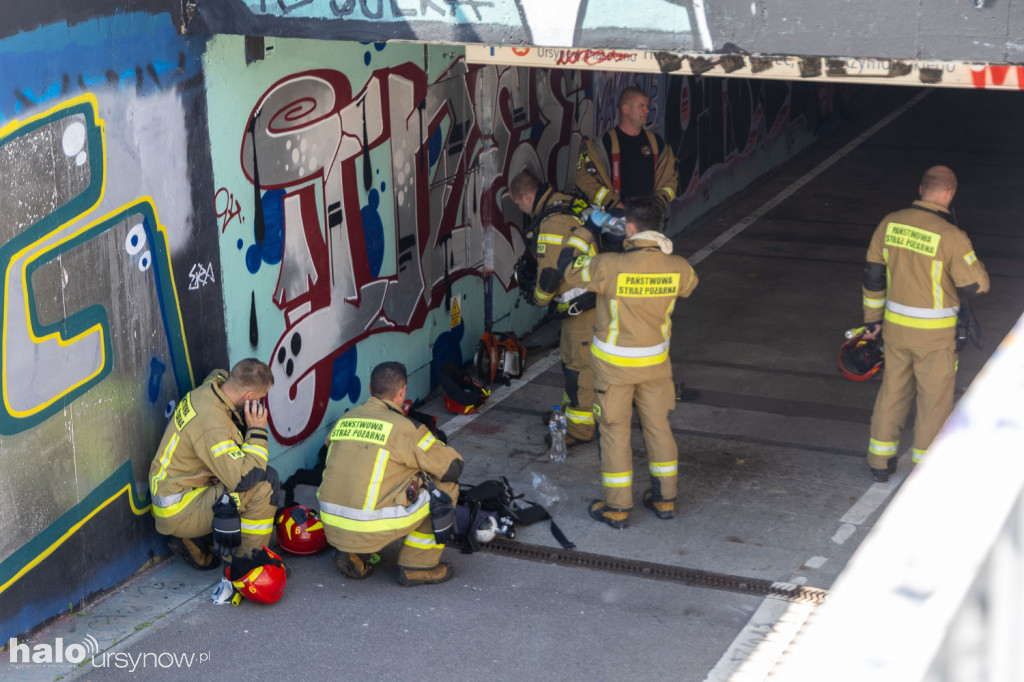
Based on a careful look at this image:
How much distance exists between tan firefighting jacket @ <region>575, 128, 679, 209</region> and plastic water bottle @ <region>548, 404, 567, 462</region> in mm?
1950

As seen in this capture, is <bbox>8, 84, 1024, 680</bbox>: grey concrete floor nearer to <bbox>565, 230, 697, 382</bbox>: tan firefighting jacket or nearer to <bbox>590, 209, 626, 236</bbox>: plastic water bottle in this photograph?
<bbox>565, 230, 697, 382</bbox>: tan firefighting jacket

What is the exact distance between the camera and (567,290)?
833cm

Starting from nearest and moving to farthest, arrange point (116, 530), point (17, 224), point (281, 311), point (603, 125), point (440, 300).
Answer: point (17, 224) → point (116, 530) → point (281, 311) → point (440, 300) → point (603, 125)

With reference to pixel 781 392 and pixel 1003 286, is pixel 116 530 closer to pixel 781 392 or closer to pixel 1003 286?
pixel 781 392

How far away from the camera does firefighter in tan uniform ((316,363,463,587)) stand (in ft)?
21.0

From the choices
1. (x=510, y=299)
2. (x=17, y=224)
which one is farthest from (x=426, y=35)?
(x=510, y=299)

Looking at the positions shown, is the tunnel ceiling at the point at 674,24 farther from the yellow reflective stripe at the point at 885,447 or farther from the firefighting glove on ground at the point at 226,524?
the yellow reflective stripe at the point at 885,447

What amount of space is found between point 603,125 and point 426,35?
658cm

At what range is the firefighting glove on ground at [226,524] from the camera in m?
6.42

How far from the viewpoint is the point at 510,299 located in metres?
10.8

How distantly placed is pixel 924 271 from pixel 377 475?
3.82 metres

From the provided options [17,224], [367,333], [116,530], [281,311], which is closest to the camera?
[17,224]

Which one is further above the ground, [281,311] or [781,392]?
[281,311]

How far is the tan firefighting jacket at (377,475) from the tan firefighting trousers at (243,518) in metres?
0.33
